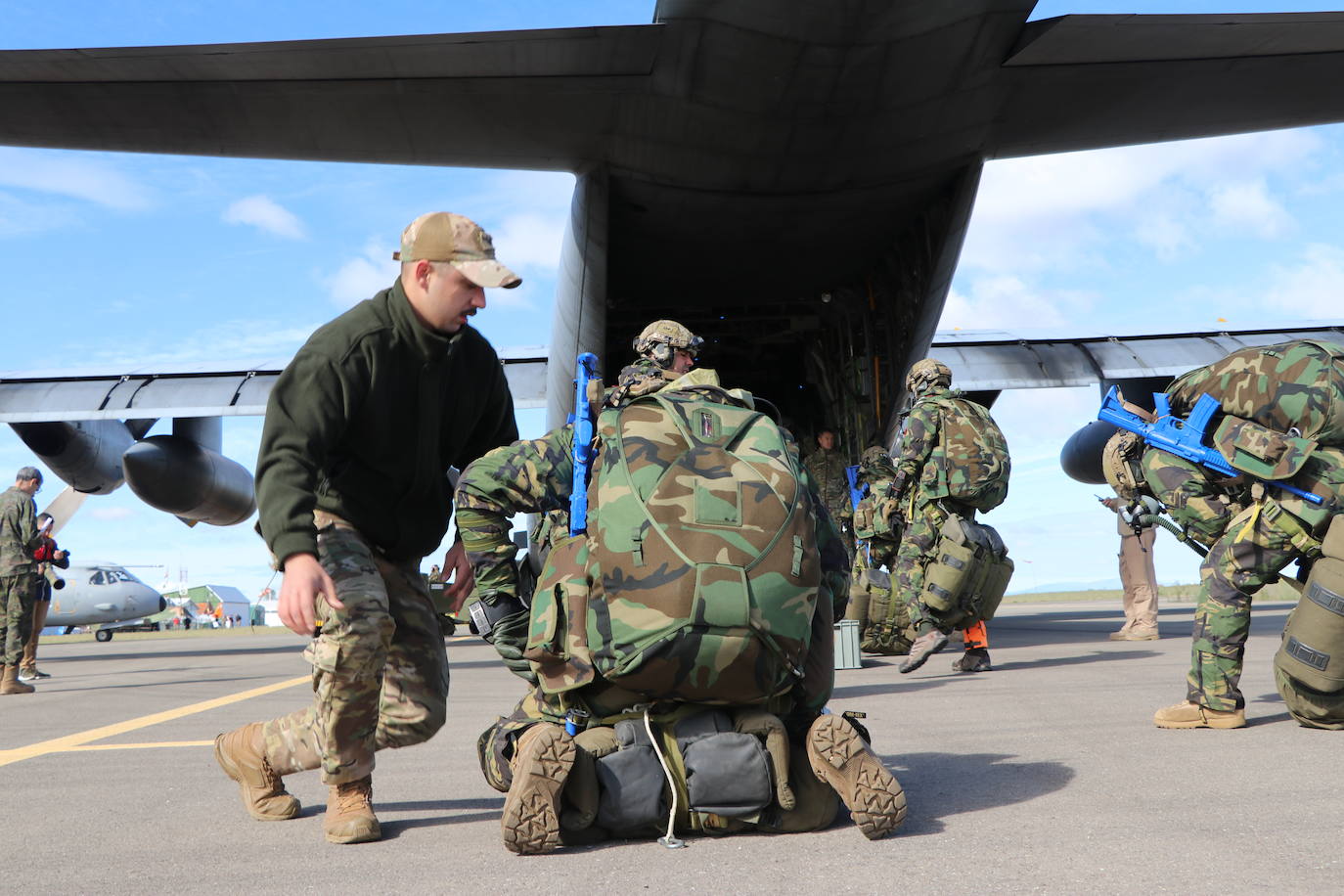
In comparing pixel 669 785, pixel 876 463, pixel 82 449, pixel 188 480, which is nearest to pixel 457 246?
pixel 669 785

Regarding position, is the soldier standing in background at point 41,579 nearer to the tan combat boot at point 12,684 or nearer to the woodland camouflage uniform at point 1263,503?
the tan combat boot at point 12,684

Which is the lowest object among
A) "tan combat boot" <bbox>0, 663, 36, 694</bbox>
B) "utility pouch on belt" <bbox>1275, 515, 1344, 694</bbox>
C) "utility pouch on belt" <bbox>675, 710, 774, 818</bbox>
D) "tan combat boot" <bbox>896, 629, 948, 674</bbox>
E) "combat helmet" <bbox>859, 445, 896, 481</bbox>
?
"tan combat boot" <bbox>0, 663, 36, 694</bbox>

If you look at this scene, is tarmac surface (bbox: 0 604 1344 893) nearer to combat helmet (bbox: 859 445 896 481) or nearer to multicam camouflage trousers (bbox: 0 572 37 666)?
multicam camouflage trousers (bbox: 0 572 37 666)

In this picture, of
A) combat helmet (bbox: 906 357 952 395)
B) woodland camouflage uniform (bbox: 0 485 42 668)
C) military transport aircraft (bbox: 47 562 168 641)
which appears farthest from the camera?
military transport aircraft (bbox: 47 562 168 641)

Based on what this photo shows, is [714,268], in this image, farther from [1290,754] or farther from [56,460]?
[56,460]

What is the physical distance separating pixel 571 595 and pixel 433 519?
2.21 ft

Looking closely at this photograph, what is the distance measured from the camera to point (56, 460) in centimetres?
1368

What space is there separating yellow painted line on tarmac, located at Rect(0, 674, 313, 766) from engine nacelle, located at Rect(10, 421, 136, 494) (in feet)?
20.5

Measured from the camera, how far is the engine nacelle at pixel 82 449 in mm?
13336

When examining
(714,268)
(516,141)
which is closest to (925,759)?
(516,141)

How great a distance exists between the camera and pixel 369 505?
324cm

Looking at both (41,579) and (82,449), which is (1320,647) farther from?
(82,449)

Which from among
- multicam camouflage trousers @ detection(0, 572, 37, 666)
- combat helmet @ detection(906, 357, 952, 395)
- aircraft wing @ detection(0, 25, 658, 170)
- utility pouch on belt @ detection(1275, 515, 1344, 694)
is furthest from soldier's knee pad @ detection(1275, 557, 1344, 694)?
multicam camouflage trousers @ detection(0, 572, 37, 666)

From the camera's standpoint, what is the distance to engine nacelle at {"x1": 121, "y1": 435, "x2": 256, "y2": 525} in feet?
41.5
